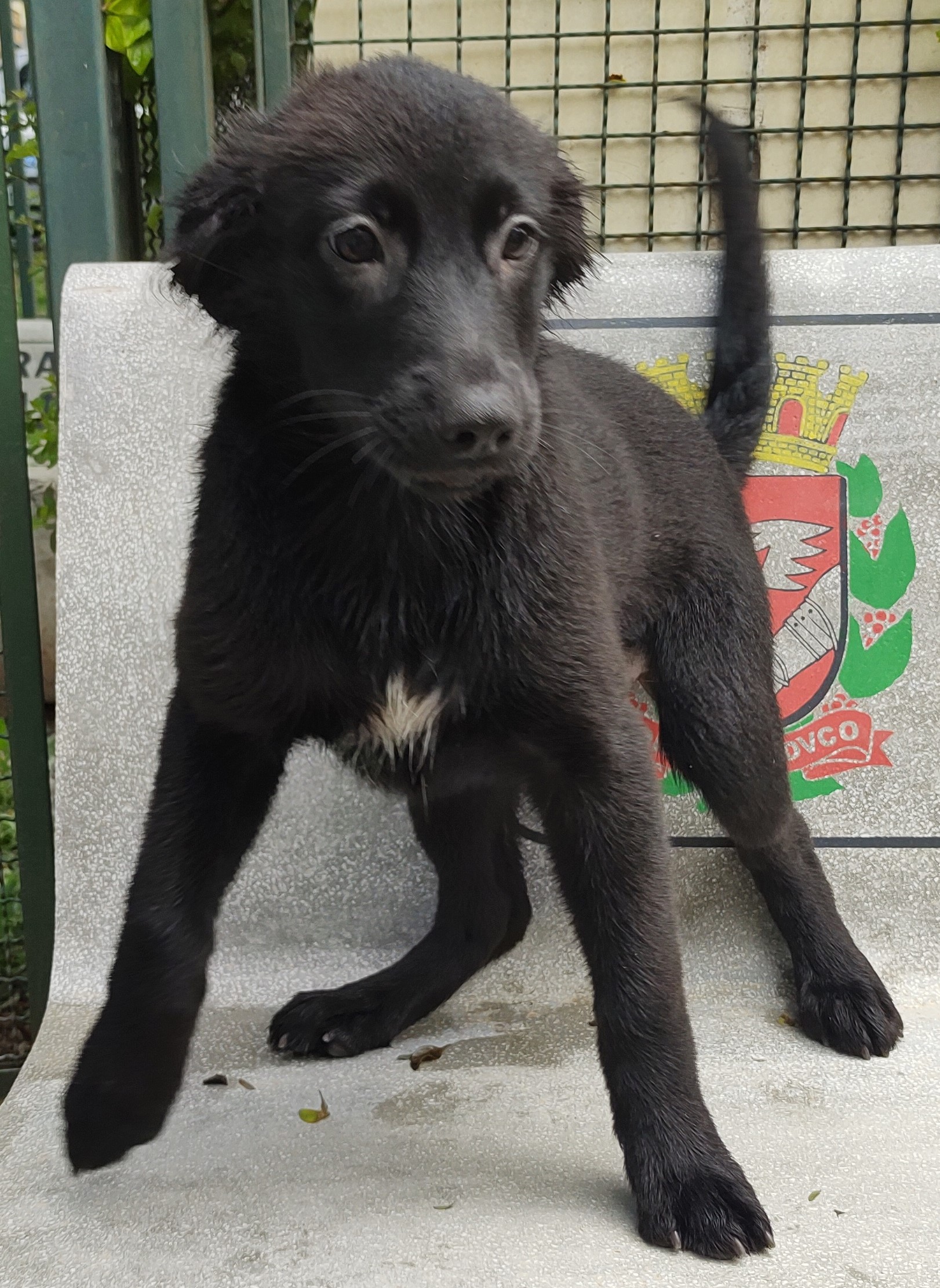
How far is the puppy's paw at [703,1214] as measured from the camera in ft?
5.17

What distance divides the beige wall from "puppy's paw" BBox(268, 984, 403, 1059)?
3.04m

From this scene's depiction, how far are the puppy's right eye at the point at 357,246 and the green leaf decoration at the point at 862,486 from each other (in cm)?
156

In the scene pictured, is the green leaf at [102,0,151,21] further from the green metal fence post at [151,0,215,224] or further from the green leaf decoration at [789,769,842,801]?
the green leaf decoration at [789,769,842,801]

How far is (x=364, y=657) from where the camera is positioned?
1.67 meters

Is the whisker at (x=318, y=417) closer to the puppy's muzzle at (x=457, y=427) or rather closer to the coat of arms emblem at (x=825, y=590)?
the puppy's muzzle at (x=457, y=427)

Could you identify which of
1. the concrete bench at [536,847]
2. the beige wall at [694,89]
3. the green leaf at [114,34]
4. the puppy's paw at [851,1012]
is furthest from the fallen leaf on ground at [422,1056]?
the beige wall at [694,89]

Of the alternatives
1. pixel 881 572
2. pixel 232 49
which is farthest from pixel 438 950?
pixel 232 49

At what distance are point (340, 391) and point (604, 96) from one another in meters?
3.17

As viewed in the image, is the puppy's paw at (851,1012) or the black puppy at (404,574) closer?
the black puppy at (404,574)

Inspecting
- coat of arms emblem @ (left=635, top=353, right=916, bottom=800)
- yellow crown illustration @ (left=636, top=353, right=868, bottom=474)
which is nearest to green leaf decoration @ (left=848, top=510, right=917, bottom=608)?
coat of arms emblem @ (left=635, top=353, right=916, bottom=800)

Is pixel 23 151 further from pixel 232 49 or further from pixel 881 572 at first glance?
pixel 881 572

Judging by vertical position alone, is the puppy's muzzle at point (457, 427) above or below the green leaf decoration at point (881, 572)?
above

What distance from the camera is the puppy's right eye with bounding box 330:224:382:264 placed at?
145 centimetres

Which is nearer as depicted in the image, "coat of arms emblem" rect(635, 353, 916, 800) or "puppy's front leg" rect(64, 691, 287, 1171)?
"puppy's front leg" rect(64, 691, 287, 1171)
